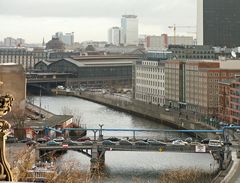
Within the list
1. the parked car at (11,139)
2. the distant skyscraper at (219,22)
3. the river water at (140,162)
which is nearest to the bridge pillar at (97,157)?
the river water at (140,162)

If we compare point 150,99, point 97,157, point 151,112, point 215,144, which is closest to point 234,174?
point 215,144

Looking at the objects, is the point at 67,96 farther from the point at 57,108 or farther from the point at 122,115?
the point at 122,115

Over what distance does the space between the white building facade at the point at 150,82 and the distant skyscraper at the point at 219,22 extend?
12.5 m

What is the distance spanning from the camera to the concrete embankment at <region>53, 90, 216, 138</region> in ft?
63.1

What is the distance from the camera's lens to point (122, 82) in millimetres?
39812

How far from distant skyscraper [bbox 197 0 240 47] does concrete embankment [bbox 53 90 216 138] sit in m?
12.3

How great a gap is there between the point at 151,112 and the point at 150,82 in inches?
172

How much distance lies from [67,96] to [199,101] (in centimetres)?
1306

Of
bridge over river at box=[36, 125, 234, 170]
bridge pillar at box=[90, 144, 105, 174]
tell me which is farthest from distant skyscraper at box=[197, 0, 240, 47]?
bridge pillar at box=[90, 144, 105, 174]

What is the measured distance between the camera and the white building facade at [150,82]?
25.7m

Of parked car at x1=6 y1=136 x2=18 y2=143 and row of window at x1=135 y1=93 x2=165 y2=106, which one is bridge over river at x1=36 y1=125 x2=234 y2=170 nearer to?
parked car at x1=6 y1=136 x2=18 y2=143

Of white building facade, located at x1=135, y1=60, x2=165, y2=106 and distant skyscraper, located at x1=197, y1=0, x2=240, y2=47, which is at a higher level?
A: distant skyscraper, located at x1=197, y1=0, x2=240, y2=47

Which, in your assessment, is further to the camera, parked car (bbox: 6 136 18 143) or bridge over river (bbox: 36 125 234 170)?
parked car (bbox: 6 136 18 143)

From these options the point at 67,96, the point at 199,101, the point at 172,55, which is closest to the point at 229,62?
the point at 199,101
